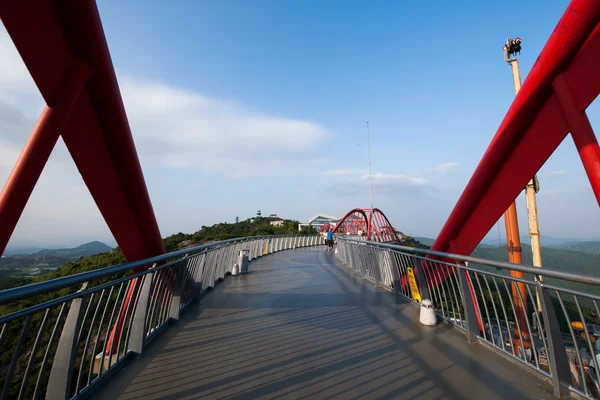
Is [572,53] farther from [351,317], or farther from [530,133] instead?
[351,317]

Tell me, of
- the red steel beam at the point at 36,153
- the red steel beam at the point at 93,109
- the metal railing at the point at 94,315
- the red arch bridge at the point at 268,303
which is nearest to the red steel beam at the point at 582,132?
the red arch bridge at the point at 268,303

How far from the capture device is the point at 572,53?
4.26 meters

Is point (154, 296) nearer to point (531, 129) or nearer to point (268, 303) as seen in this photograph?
point (268, 303)

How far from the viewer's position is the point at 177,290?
5176 millimetres

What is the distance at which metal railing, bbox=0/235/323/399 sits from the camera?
7.33 feet

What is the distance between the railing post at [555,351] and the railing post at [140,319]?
4.41 meters

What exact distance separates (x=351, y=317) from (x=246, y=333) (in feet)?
5.84

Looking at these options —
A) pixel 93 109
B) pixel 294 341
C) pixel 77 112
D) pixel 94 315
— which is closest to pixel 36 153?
pixel 77 112

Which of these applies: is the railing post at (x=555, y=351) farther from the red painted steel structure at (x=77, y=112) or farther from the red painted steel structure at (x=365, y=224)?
the red painted steel structure at (x=365, y=224)

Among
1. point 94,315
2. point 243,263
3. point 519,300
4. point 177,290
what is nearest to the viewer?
point 94,315

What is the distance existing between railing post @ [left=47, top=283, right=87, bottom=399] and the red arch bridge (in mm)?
12

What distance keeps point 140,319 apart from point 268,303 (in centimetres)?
270

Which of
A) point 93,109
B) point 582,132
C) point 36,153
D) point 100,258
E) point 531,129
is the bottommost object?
point 100,258

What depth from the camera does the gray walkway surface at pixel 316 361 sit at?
280 cm
